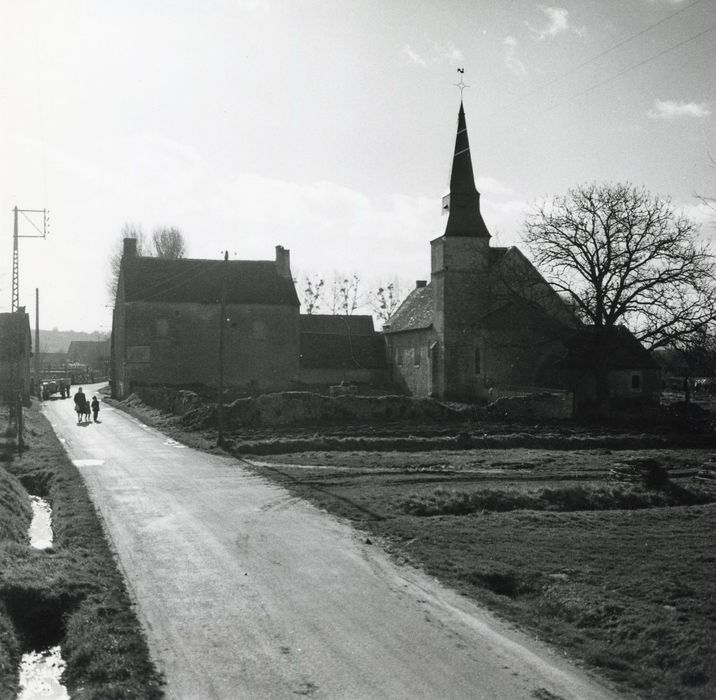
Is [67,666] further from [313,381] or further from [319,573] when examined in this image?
[313,381]

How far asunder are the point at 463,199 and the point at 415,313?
33.4 ft

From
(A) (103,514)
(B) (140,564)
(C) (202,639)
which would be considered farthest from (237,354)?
(C) (202,639)

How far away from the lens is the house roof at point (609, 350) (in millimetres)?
40812

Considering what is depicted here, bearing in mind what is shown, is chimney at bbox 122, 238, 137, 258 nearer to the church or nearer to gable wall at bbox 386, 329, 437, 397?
gable wall at bbox 386, 329, 437, 397

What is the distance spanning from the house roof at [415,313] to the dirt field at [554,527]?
74.3 ft

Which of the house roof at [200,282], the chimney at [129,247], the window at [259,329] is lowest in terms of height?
the window at [259,329]

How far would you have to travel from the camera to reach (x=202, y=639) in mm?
8477

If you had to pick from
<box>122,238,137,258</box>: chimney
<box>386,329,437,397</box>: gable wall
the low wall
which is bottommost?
the low wall

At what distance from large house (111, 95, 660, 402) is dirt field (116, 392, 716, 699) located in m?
15.6

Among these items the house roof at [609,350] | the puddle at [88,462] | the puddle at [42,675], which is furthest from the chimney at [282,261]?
the puddle at [42,675]

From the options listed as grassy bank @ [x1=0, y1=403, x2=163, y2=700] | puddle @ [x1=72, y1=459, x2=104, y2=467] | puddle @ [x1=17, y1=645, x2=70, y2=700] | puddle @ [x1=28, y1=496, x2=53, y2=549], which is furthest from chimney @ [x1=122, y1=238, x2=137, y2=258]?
puddle @ [x1=17, y1=645, x2=70, y2=700]

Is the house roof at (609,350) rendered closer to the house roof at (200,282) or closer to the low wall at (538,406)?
the low wall at (538,406)

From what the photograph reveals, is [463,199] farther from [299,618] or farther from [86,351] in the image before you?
[86,351]

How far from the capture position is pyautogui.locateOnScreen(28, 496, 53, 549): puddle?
1373cm
